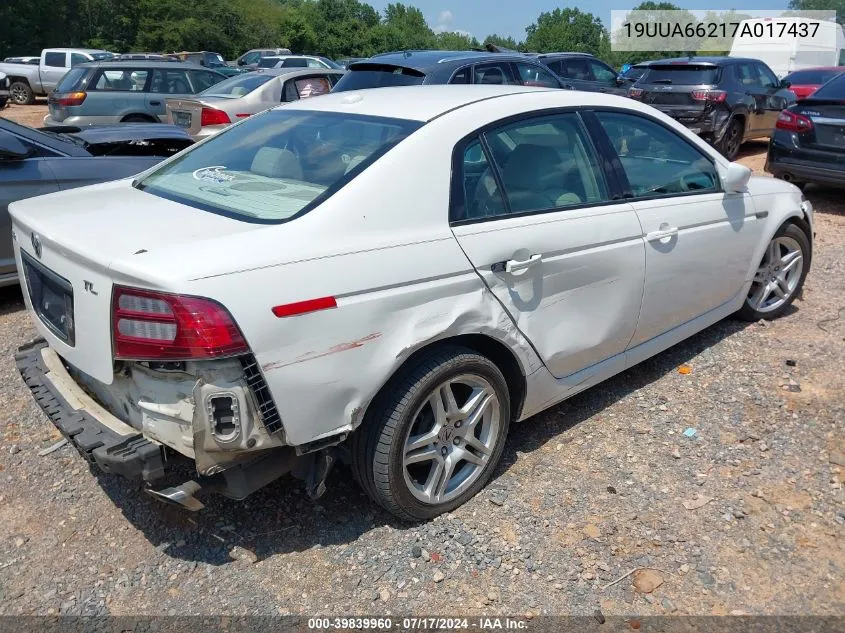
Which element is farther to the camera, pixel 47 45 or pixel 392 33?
pixel 392 33

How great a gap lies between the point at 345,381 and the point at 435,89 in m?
1.73

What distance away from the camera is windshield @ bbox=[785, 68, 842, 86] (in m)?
16.8

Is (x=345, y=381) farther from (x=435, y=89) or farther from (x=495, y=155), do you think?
(x=435, y=89)

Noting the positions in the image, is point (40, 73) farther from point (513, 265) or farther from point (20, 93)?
point (513, 265)

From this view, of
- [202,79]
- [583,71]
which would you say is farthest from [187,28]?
[583,71]

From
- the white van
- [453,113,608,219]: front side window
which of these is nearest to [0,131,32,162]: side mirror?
[453,113,608,219]: front side window

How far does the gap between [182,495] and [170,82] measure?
1221cm

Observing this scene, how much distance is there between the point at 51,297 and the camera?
276 cm

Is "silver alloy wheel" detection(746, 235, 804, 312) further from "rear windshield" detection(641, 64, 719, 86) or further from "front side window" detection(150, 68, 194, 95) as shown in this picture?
"front side window" detection(150, 68, 194, 95)

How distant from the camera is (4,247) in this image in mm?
5004

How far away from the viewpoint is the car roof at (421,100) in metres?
3.06

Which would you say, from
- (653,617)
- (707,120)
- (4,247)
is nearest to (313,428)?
(653,617)

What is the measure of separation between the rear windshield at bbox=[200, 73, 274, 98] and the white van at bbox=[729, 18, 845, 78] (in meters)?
16.7

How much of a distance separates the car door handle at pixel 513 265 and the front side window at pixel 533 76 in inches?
261
